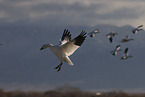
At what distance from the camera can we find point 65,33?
2925 centimetres

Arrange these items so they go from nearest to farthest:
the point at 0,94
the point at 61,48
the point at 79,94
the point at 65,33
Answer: the point at 61,48, the point at 65,33, the point at 79,94, the point at 0,94

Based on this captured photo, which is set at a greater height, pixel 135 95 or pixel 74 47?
pixel 135 95

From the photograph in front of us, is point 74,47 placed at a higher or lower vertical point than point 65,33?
lower

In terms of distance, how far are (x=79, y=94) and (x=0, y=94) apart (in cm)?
951

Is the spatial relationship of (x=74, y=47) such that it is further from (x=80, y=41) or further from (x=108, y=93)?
(x=108, y=93)

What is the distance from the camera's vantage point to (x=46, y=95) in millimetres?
46312

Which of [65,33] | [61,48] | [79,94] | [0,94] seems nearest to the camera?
[61,48]

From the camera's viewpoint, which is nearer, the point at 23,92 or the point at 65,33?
the point at 65,33

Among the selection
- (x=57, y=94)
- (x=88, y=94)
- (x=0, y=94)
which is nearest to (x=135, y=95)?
(x=88, y=94)

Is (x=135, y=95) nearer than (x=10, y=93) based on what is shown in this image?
Yes

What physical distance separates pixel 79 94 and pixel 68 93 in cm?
128

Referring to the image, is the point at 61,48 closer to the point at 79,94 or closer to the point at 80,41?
the point at 80,41

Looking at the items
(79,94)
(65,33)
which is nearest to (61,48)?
(65,33)

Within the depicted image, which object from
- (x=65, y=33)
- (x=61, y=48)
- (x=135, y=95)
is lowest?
(x=61, y=48)
